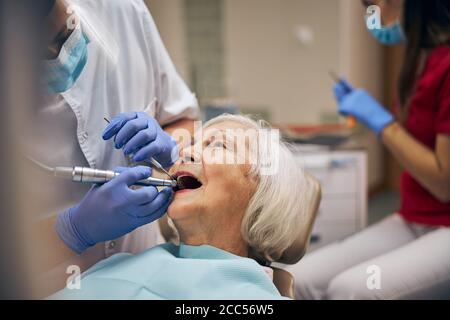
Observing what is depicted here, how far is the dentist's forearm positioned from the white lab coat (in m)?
0.66

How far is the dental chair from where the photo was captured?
40.8 inches

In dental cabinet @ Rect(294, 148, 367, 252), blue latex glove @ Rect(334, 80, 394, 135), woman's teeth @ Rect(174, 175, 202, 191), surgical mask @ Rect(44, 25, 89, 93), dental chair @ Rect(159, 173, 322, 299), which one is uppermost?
surgical mask @ Rect(44, 25, 89, 93)

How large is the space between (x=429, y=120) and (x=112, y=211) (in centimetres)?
94

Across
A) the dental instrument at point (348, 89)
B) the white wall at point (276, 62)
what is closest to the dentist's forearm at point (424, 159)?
the dental instrument at point (348, 89)

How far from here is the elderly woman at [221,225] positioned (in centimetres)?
93

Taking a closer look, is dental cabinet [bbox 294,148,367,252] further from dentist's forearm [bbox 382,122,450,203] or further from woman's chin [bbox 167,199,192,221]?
woman's chin [bbox 167,199,192,221]

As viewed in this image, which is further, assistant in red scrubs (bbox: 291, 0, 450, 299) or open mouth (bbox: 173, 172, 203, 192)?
assistant in red scrubs (bbox: 291, 0, 450, 299)

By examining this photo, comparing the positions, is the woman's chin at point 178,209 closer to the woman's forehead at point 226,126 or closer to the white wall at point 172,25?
the woman's forehead at point 226,126

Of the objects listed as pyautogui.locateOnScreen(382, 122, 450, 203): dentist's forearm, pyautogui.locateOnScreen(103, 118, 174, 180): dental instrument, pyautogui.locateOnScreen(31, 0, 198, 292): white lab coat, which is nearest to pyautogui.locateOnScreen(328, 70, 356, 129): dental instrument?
pyautogui.locateOnScreen(382, 122, 450, 203): dentist's forearm

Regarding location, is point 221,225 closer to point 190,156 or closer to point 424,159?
Result: point 190,156

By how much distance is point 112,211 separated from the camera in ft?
2.87

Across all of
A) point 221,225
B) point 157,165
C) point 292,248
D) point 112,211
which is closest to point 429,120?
point 292,248

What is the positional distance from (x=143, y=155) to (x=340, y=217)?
44.5 inches

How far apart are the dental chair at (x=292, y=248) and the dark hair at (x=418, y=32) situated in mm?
520
